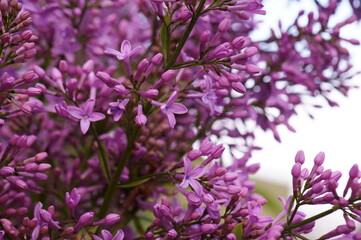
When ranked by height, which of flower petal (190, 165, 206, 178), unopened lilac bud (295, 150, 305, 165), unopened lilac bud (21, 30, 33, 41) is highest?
unopened lilac bud (21, 30, 33, 41)

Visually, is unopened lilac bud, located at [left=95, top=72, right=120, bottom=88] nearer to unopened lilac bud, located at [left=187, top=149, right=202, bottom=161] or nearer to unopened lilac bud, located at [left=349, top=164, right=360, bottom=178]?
unopened lilac bud, located at [left=187, top=149, right=202, bottom=161]

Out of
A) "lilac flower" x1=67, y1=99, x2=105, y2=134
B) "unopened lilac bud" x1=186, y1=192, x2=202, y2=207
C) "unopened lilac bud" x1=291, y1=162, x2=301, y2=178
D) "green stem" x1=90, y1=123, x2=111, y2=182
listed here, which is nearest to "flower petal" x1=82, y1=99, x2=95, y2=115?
"lilac flower" x1=67, y1=99, x2=105, y2=134

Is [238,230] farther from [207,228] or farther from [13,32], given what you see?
[13,32]

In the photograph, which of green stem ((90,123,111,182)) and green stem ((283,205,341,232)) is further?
green stem ((90,123,111,182))

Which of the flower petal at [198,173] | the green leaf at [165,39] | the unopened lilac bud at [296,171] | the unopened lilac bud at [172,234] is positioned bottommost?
the unopened lilac bud at [172,234]

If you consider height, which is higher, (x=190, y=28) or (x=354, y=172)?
(x=190, y=28)

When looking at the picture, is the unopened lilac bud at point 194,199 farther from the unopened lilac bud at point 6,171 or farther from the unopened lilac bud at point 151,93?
the unopened lilac bud at point 6,171

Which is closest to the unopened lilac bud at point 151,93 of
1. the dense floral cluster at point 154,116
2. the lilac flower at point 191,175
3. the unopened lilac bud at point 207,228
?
the dense floral cluster at point 154,116

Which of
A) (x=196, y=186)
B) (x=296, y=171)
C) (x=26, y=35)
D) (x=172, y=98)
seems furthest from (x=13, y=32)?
(x=296, y=171)

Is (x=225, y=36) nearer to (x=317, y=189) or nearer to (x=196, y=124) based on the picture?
(x=196, y=124)
